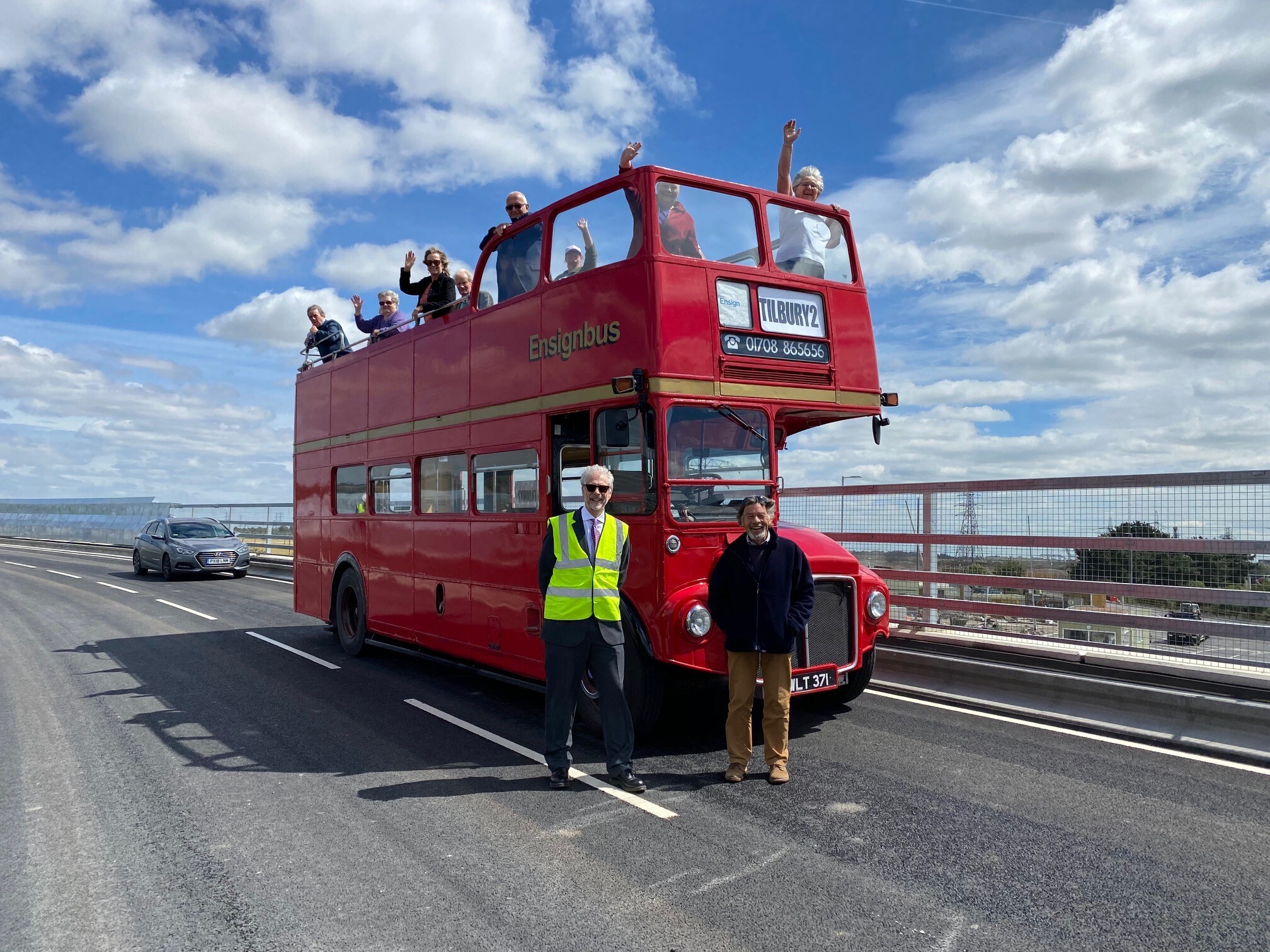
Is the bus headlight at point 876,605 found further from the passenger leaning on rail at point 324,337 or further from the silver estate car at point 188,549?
the silver estate car at point 188,549

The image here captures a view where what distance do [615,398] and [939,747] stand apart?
3355 millimetres

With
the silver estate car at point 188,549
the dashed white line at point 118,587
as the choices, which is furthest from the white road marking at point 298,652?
the silver estate car at point 188,549

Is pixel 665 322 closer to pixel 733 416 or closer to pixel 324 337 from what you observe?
pixel 733 416

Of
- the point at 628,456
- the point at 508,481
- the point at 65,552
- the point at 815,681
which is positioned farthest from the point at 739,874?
the point at 65,552

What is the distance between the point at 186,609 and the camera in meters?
16.0

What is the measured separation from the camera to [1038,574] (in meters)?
8.48

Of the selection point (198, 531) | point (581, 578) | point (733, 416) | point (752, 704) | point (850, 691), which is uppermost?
point (733, 416)

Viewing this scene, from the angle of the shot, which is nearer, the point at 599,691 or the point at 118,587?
the point at 599,691

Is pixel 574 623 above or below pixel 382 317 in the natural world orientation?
below

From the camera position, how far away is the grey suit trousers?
226 inches

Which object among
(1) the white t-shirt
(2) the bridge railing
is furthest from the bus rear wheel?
(2) the bridge railing

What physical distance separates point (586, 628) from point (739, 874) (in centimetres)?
195

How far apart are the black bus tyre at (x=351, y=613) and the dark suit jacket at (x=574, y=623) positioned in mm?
5689

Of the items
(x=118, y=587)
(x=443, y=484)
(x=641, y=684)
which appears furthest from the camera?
(x=118, y=587)
